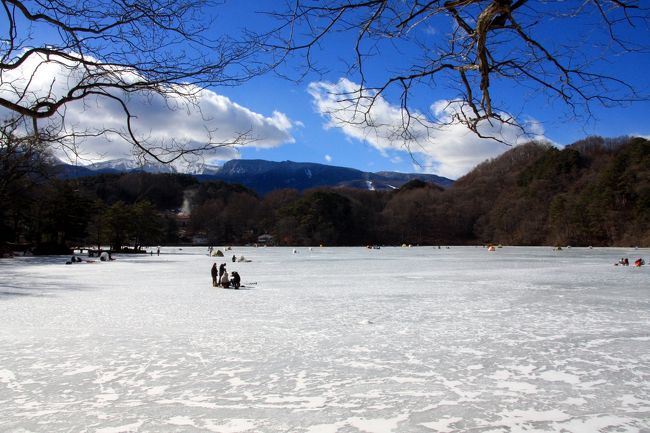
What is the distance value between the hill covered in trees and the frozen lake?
3034cm

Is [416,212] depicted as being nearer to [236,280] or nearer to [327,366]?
[236,280]

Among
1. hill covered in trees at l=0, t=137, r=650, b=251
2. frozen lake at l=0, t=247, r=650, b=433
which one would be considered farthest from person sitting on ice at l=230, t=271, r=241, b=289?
hill covered in trees at l=0, t=137, r=650, b=251

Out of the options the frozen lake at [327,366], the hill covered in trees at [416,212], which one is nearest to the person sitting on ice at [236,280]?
the frozen lake at [327,366]

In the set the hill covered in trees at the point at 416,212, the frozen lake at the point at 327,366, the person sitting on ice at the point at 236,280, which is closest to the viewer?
the frozen lake at the point at 327,366

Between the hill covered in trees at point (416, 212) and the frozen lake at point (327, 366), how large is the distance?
30.3m

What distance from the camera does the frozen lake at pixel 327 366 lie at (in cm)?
404

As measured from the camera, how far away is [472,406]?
4.34 meters

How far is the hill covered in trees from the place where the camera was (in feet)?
165

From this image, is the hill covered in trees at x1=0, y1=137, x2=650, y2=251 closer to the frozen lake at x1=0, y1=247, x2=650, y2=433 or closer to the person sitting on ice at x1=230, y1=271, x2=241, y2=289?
the person sitting on ice at x1=230, y1=271, x2=241, y2=289

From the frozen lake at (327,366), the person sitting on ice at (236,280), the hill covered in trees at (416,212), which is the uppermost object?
the hill covered in trees at (416,212)

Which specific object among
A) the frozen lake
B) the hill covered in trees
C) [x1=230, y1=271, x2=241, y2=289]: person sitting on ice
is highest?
the hill covered in trees

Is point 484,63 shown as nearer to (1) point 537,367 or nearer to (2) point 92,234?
(1) point 537,367

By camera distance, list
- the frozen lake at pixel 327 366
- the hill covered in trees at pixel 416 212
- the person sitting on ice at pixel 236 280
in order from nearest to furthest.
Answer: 1. the frozen lake at pixel 327 366
2. the person sitting on ice at pixel 236 280
3. the hill covered in trees at pixel 416 212

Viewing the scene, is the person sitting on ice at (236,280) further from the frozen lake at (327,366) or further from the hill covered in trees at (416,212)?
the hill covered in trees at (416,212)
